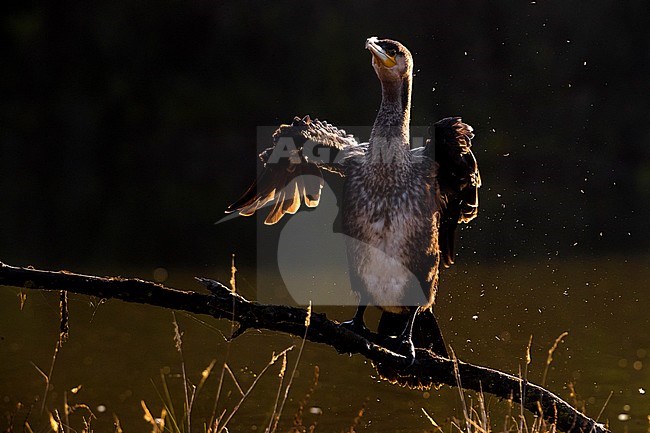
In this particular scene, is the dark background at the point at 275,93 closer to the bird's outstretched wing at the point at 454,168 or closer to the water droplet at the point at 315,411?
the water droplet at the point at 315,411

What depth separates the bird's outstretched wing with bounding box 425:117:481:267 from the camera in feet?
14.3

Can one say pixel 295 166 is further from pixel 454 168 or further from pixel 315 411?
pixel 315 411

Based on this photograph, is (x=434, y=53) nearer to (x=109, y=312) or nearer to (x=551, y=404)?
(x=109, y=312)

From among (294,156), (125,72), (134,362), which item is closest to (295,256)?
(134,362)

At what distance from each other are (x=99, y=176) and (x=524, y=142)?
24.6ft

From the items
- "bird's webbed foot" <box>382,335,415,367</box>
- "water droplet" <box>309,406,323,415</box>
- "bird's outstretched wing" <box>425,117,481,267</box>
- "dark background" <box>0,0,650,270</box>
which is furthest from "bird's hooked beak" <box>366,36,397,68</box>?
"dark background" <box>0,0,650,270</box>

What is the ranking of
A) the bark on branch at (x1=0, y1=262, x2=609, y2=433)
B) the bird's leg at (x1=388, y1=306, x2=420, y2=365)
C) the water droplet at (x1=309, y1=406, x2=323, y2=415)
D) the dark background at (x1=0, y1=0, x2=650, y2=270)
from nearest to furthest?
the bark on branch at (x1=0, y1=262, x2=609, y2=433), the bird's leg at (x1=388, y1=306, x2=420, y2=365), the water droplet at (x1=309, y1=406, x2=323, y2=415), the dark background at (x1=0, y1=0, x2=650, y2=270)

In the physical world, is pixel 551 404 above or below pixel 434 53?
below

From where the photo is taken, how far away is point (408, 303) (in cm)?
434

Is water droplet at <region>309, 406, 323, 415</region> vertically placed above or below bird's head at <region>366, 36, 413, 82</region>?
below

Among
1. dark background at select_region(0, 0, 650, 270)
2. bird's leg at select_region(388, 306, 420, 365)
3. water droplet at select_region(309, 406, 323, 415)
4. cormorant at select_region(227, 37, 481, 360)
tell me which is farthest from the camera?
dark background at select_region(0, 0, 650, 270)

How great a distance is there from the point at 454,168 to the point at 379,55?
581mm

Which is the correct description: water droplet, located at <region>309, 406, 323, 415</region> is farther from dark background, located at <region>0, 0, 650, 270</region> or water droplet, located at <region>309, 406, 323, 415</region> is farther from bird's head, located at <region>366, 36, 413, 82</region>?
dark background, located at <region>0, 0, 650, 270</region>

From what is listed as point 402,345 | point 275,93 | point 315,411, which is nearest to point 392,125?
point 402,345
